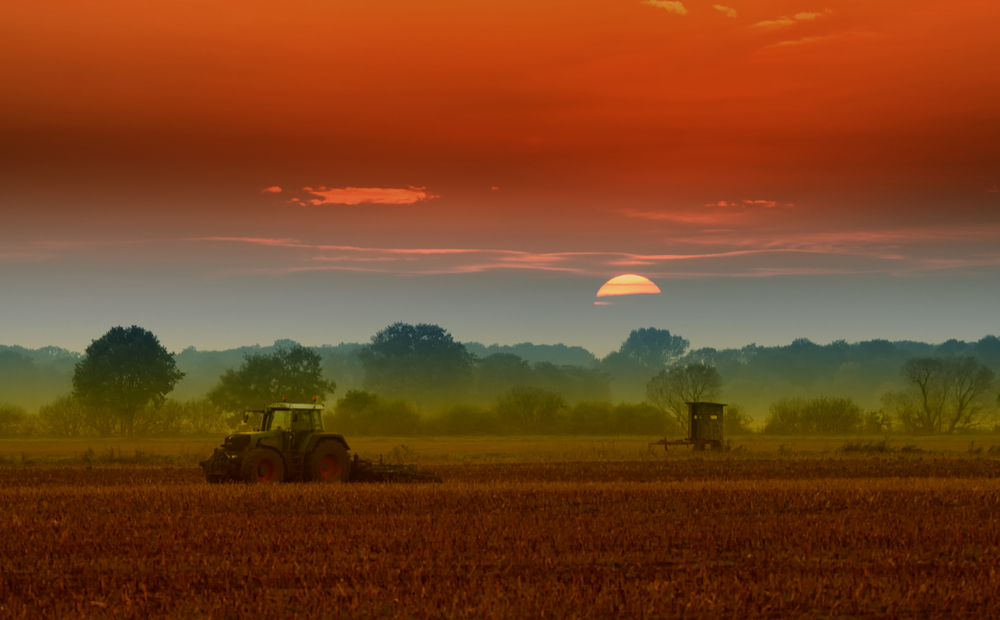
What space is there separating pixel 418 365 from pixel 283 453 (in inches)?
3439

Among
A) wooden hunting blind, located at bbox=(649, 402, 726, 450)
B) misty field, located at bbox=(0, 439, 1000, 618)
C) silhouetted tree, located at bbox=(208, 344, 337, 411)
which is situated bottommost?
misty field, located at bbox=(0, 439, 1000, 618)

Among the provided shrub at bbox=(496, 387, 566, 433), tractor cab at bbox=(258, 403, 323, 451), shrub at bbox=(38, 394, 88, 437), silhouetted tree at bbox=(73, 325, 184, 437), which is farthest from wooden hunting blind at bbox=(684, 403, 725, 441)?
shrub at bbox=(38, 394, 88, 437)

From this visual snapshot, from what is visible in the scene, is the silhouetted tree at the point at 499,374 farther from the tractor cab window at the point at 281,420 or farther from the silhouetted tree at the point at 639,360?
the tractor cab window at the point at 281,420

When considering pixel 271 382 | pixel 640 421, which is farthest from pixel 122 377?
pixel 640 421

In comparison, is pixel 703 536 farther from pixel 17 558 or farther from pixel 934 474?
pixel 934 474

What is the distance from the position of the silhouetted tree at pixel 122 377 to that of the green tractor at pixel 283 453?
192 feet

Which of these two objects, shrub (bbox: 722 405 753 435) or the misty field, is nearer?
the misty field

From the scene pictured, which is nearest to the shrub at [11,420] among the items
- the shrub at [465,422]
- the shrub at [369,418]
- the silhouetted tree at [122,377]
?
the silhouetted tree at [122,377]

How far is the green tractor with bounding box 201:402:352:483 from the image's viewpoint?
2659 cm

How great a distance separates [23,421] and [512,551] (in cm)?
8395

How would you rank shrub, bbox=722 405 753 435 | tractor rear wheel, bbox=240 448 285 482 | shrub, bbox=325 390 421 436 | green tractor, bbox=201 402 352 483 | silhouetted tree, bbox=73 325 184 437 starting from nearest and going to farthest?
tractor rear wheel, bbox=240 448 285 482
green tractor, bbox=201 402 352 483
silhouetted tree, bbox=73 325 184 437
shrub, bbox=325 390 421 436
shrub, bbox=722 405 753 435

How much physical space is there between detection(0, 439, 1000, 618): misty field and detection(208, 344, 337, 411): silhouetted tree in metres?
53.0

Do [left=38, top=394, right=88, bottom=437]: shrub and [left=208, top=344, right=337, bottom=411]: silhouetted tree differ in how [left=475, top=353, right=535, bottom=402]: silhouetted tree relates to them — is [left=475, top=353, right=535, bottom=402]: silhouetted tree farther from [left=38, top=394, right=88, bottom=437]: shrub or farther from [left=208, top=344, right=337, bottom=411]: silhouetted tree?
[left=38, top=394, right=88, bottom=437]: shrub

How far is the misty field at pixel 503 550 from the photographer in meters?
11.5
